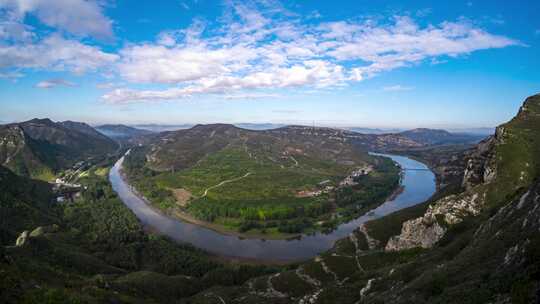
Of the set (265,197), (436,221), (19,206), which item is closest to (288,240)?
(436,221)

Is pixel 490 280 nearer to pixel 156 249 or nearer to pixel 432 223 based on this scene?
pixel 432 223

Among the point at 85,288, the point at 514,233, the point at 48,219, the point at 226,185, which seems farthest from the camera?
the point at 226,185

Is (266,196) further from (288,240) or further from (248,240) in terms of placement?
(288,240)

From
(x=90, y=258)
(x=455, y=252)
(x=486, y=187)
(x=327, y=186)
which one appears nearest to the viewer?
(x=455, y=252)

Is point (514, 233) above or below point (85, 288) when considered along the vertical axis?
above

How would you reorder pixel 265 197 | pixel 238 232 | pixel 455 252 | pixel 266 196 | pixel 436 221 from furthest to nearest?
pixel 266 196 → pixel 265 197 → pixel 238 232 → pixel 436 221 → pixel 455 252

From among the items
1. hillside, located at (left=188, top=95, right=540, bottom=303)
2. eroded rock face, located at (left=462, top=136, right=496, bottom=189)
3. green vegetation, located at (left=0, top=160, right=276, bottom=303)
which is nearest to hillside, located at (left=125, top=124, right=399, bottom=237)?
→ green vegetation, located at (left=0, top=160, right=276, bottom=303)

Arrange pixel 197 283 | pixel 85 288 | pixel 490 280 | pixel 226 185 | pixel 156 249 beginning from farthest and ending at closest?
pixel 226 185 → pixel 156 249 → pixel 197 283 → pixel 85 288 → pixel 490 280

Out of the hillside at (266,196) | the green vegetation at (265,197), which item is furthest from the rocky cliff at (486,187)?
the hillside at (266,196)

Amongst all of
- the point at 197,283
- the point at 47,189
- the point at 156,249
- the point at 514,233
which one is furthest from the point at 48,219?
the point at 514,233
